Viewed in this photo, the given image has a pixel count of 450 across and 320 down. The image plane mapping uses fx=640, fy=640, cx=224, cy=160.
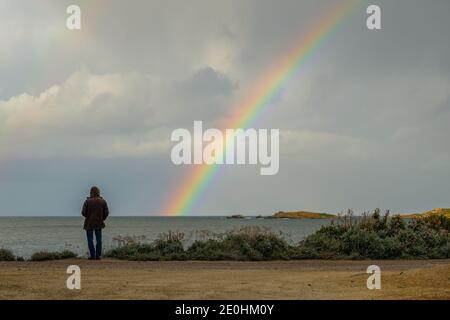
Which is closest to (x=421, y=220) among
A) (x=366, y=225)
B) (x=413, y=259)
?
(x=366, y=225)

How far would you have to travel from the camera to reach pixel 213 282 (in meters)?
15.5

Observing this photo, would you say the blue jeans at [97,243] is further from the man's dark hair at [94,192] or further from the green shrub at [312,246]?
the green shrub at [312,246]

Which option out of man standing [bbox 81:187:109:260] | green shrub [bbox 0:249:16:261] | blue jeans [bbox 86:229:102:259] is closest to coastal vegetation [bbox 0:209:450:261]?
green shrub [bbox 0:249:16:261]

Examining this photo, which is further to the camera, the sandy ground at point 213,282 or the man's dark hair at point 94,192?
the man's dark hair at point 94,192

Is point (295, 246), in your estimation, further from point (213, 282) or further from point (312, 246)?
point (213, 282)

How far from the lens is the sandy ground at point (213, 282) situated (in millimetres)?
13125

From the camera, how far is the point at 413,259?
25.0m

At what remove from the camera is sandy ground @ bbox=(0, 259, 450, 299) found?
43.1ft

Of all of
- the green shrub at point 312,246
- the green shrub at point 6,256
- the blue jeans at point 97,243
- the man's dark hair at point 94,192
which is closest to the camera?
the blue jeans at point 97,243

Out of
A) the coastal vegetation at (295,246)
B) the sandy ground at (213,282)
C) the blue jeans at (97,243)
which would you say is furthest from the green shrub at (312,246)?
the sandy ground at (213,282)

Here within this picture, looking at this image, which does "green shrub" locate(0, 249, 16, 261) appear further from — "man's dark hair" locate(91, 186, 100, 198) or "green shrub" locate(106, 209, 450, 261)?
"man's dark hair" locate(91, 186, 100, 198)

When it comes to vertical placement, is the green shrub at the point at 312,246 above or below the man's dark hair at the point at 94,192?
below
